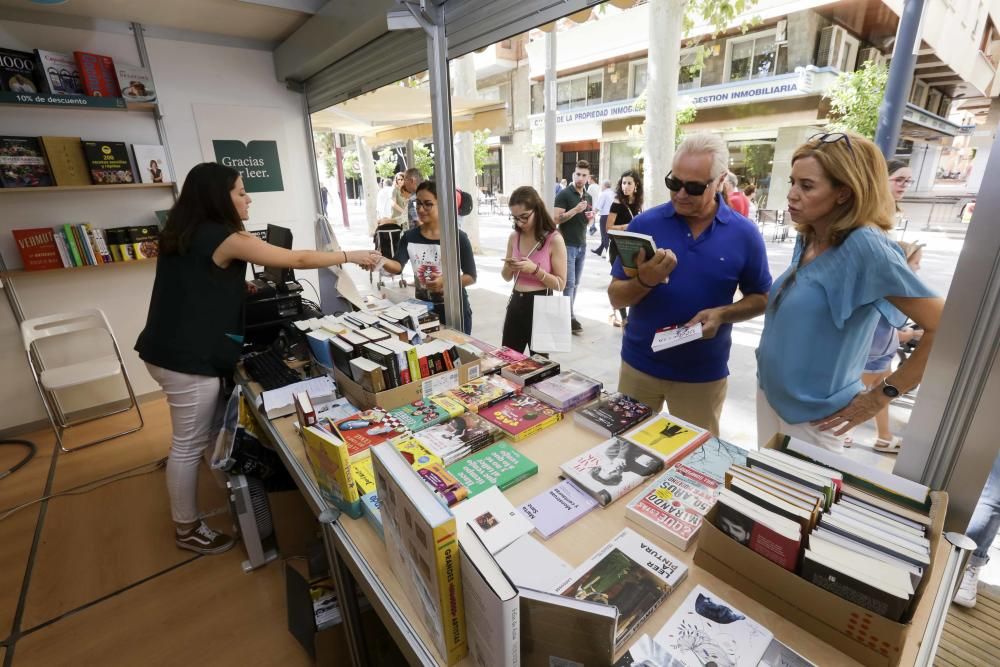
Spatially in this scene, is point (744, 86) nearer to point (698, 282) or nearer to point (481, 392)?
point (698, 282)

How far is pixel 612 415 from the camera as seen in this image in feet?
→ 4.99

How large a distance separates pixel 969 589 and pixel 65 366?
545cm

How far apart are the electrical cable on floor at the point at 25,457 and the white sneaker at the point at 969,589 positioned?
17.3ft

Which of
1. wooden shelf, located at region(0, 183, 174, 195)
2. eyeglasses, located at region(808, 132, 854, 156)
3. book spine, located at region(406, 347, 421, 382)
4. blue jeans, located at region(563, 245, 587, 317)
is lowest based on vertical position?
blue jeans, located at region(563, 245, 587, 317)

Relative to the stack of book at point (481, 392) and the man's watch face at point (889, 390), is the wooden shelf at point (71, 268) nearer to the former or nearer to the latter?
the stack of book at point (481, 392)

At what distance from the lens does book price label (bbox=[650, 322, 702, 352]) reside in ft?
4.93

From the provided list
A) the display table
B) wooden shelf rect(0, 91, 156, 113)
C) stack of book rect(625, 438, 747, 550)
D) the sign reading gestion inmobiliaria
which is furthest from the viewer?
the sign reading gestion inmobiliaria

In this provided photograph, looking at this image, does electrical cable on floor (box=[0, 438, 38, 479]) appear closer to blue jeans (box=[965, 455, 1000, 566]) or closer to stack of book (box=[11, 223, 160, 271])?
stack of book (box=[11, 223, 160, 271])

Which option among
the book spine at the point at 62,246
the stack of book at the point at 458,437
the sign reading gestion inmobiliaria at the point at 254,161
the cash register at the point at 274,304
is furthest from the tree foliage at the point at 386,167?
the stack of book at the point at 458,437

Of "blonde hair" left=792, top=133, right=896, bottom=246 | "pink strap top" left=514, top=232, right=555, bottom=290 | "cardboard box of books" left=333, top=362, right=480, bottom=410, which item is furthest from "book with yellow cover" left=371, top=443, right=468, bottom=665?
"pink strap top" left=514, top=232, right=555, bottom=290

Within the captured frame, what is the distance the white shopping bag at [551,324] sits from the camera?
221 centimetres

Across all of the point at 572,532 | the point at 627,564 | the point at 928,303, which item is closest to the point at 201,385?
the point at 572,532

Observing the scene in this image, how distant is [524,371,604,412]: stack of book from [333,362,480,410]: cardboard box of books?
0.27m

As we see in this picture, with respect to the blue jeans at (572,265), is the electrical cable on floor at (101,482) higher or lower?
lower
